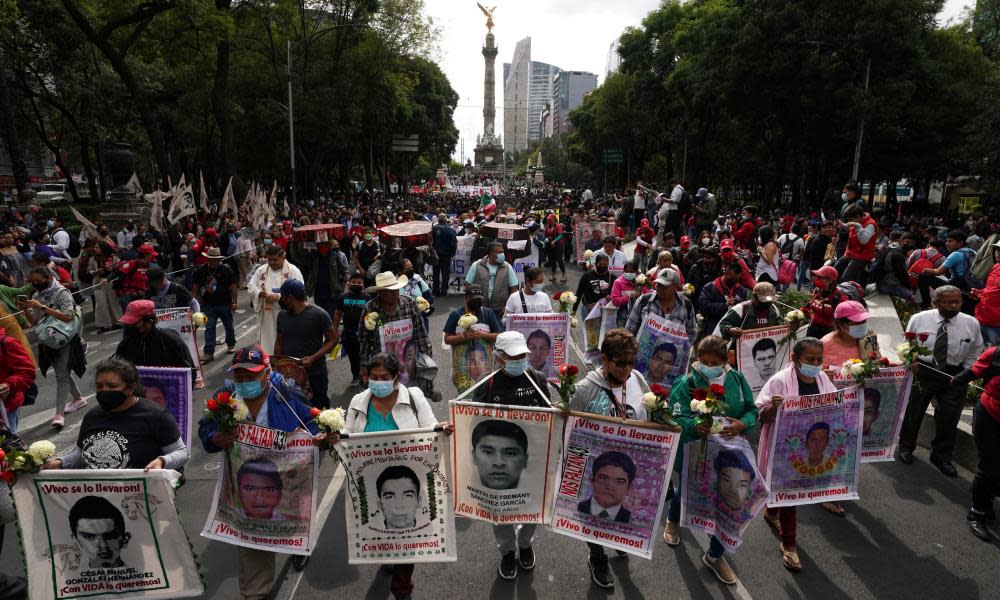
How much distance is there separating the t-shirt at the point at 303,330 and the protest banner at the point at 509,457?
8.29 ft

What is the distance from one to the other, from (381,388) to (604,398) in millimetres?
1539

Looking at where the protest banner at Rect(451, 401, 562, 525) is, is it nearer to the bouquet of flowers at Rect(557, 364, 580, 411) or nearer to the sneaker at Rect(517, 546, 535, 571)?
the bouquet of flowers at Rect(557, 364, 580, 411)

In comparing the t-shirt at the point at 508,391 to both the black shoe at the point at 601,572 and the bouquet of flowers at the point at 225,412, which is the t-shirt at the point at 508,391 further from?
the bouquet of flowers at the point at 225,412

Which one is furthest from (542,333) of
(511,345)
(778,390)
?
(778,390)

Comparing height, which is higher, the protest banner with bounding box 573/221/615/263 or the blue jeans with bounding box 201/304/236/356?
the protest banner with bounding box 573/221/615/263

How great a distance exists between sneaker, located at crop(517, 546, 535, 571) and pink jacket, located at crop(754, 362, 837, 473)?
1822 millimetres

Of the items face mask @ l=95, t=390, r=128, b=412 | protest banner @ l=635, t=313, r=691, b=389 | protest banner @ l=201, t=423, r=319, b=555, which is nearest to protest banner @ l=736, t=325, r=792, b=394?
protest banner @ l=635, t=313, r=691, b=389

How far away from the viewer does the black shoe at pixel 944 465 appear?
6.08 m

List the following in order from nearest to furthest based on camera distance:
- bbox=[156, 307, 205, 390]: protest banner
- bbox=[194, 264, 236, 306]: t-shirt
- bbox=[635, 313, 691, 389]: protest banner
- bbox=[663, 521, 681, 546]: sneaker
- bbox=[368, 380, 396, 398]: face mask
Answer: bbox=[368, 380, 396, 398]: face mask → bbox=[663, 521, 681, 546]: sneaker → bbox=[635, 313, 691, 389]: protest banner → bbox=[156, 307, 205, 390]: protest banner → bbox=[194, 264, 236, 306]: t-shirt

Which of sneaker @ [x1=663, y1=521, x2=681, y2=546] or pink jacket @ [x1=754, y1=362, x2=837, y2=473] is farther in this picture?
sneaker @ [x1=663, y1=521, x2=681, y2=546]

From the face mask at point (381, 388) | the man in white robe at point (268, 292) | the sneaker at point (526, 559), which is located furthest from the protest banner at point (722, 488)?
the man in white robe at point (268, 292)

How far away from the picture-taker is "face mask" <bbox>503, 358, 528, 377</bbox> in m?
4.73

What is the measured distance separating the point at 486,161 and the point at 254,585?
13133 centimetres

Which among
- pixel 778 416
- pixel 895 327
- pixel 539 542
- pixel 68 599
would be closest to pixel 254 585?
pixel 68 599
